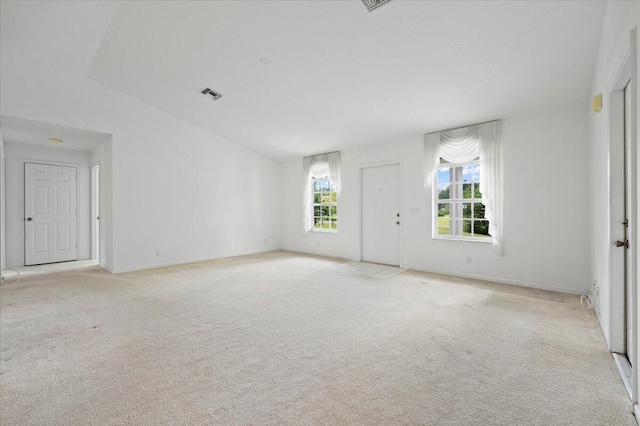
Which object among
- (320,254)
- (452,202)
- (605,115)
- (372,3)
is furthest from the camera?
(320,254)

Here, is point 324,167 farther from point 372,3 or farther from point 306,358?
point 306,358

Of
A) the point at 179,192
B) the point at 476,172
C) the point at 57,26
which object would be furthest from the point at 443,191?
the point at 57,26

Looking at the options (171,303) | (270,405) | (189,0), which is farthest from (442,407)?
(189,0)

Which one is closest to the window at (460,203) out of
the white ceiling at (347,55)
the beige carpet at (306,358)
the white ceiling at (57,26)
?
the white ceiling at (347,55)

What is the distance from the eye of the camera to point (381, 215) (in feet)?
19.5

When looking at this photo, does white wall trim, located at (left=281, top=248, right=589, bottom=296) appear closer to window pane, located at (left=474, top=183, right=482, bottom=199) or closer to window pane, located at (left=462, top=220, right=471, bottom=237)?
window pane, located at (left=462, top=220, right=471, bottom=237)

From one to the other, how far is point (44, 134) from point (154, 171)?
71.2 inches

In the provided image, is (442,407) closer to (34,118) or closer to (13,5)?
(13,5)

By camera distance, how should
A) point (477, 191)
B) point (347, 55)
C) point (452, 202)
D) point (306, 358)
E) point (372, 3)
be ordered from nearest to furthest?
1. point (306, 358)
2. point (372, 3)
3. point (347, 55)
4. point (477, 191)
5. point (452, 202)

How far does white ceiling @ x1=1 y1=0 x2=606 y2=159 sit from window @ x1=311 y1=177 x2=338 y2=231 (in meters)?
2.14

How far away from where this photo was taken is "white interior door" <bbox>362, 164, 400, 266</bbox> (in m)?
5.74

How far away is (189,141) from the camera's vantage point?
242 inches

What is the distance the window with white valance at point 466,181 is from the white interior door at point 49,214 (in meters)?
7.42

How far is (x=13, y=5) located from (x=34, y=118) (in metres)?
1.72
